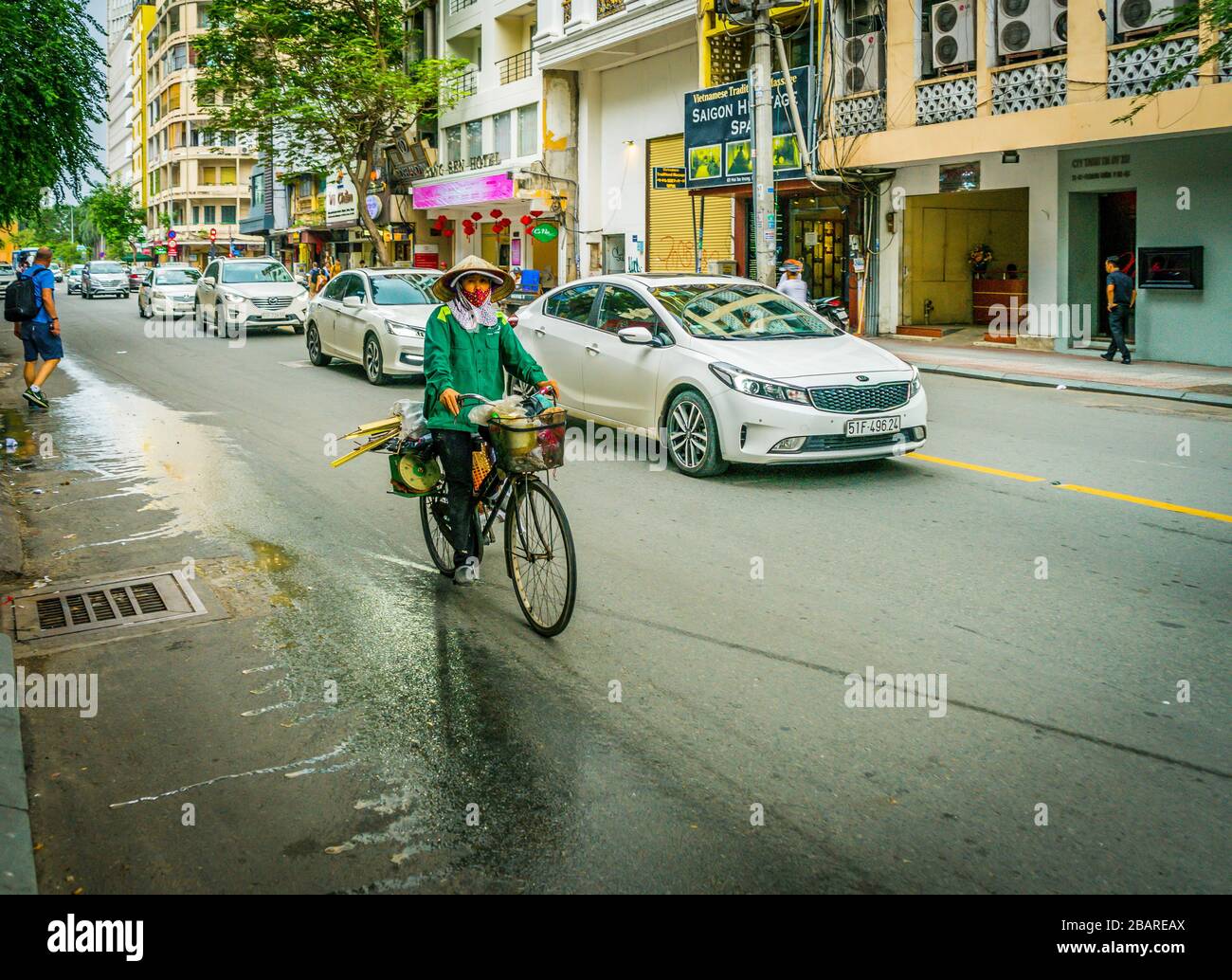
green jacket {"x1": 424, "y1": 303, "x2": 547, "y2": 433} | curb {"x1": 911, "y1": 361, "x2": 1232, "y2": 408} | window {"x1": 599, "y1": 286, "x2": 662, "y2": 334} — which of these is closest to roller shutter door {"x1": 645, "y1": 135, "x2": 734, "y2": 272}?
curb {"x1": 911, "y1": 361, "x2": 1232, "y2": 408}

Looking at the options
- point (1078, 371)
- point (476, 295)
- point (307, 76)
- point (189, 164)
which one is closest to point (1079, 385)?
point (1078, 371)

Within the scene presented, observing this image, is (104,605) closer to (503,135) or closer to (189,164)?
(503,135)

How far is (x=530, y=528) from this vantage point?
6066 mm

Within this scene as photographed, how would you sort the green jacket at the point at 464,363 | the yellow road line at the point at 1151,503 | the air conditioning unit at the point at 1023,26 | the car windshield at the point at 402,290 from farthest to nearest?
the air conditioning unit at the point at 1023,26 < the car windshield at the point at 402,290 < the yellow road line at the point at 1151,503 < the green jacket at the point at 464,363

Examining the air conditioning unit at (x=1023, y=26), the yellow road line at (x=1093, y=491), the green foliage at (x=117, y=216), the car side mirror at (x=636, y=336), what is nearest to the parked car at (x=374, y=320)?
the car side mirror at (x=636, y=336)

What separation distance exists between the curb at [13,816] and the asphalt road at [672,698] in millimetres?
79

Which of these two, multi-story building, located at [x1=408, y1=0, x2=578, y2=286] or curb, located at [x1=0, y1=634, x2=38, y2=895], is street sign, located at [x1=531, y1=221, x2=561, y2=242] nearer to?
multi-story building, located at [x1=408, y1=0, x2=578, y2=286]

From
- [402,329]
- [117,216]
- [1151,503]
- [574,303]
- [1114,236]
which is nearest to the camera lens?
[1151,503]

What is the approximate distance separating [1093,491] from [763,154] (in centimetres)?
1184

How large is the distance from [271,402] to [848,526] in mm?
8864

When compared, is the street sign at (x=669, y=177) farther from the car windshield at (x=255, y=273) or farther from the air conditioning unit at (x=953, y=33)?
the car windshield at (x=255, y=273)

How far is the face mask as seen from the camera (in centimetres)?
637

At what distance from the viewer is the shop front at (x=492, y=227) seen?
3703cm

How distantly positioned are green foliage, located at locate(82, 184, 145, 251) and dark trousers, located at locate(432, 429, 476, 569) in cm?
10685
